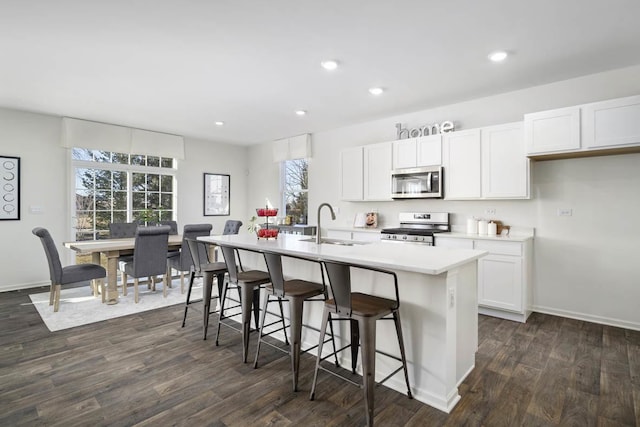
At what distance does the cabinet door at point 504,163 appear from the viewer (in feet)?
12.1

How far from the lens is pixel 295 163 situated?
690cm

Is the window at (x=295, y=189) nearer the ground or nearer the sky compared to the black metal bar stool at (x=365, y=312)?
nearer the sky

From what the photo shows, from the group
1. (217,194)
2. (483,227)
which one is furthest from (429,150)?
(217,194)

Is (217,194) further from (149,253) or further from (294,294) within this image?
(294,294)

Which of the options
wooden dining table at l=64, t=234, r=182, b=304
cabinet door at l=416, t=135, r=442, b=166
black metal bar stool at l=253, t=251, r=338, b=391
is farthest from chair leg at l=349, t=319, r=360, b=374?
wooden dining table at l=64, t=234, r=182, b=304

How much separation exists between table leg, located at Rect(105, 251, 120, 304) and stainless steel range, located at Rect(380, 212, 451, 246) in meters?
3.57

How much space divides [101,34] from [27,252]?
4041 mm

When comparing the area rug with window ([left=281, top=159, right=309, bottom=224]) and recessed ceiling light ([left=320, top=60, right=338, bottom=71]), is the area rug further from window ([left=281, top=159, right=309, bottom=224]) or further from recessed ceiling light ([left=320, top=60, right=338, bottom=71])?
recessed ceiling light ([left=320, top=60, right=338, bottom=71])

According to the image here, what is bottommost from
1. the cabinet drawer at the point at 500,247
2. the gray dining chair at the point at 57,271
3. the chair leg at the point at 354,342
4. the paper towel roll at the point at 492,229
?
the chair leg at the point at 354,342

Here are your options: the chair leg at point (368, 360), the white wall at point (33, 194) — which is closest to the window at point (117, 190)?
the white wall at point (33, 194)

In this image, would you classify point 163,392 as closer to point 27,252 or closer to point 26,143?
point 27,252

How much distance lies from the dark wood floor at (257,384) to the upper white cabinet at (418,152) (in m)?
2.25

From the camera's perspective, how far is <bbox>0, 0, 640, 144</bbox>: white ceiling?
237 centimetres

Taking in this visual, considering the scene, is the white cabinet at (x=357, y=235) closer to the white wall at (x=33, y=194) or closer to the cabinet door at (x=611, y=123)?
the cabinet door at (x=611, y=123)
